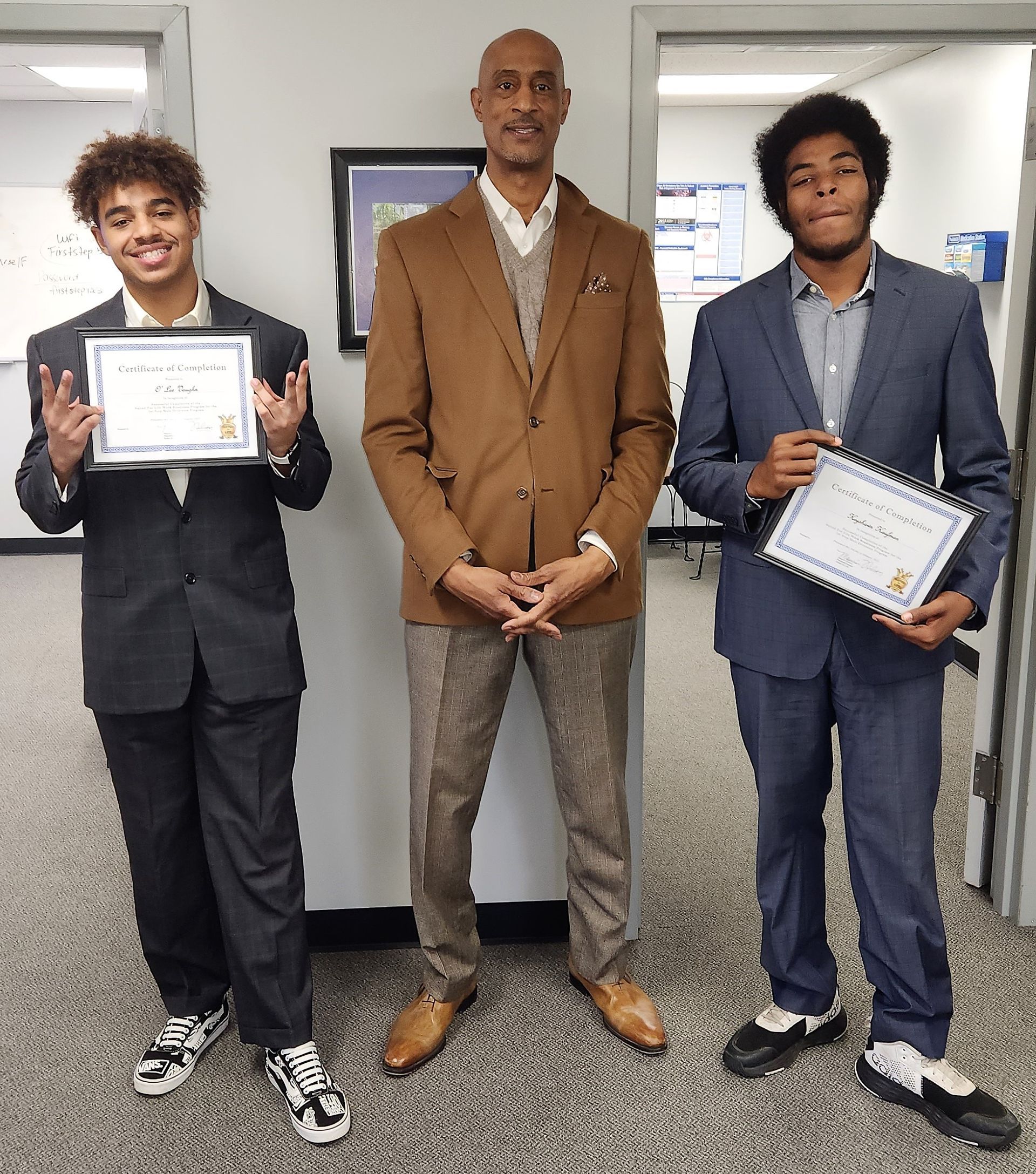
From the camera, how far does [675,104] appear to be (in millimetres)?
6125

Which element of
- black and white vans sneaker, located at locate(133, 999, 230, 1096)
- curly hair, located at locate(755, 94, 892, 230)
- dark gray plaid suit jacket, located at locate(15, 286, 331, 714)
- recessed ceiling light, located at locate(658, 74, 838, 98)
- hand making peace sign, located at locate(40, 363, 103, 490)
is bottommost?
black and white vans sneaker, located at locate(133, 999, 230, 1096)

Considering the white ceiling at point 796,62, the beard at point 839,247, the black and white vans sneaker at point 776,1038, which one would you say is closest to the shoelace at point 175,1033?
the black and white vans sneaker at point 776,1038

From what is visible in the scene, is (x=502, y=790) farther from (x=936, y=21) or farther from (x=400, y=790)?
(x=936, y=21)

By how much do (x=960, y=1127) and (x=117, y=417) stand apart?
5.61 ft

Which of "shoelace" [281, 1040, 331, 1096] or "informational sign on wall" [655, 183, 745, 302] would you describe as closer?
"shoelace" [281, 1040, 331, 1096]

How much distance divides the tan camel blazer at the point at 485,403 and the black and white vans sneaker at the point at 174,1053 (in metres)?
0.86

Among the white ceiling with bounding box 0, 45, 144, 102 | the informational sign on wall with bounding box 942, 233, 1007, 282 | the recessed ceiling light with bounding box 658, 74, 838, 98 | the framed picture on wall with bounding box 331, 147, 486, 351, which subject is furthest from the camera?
the recessed ceiling light with bounding box 658, 74, 838, 98

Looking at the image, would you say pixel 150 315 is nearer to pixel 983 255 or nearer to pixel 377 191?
pixel 377 191

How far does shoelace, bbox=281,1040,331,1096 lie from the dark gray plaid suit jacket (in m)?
0.65

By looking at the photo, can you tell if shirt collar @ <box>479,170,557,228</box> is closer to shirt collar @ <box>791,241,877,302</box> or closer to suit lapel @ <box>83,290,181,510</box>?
shirt collar @ <box>791,241,877,302</box>

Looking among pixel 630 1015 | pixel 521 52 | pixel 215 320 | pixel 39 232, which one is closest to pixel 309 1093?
pixel 630 1015

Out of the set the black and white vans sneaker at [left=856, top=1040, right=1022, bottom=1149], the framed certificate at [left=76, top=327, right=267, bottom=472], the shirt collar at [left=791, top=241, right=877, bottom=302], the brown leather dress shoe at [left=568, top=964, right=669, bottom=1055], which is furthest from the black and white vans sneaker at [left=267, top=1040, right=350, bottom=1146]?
the shirt collar at [left=791, top=241, right=877, bottom=302]

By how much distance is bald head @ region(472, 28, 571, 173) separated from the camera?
1674 mm

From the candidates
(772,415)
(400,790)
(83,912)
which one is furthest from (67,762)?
(772,415)
